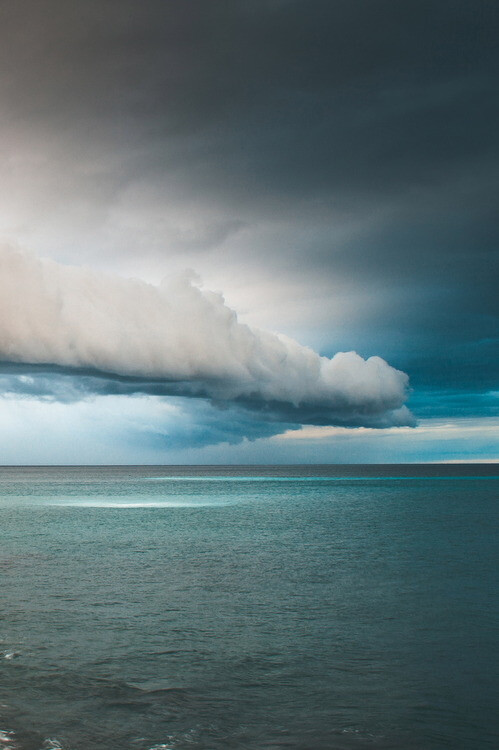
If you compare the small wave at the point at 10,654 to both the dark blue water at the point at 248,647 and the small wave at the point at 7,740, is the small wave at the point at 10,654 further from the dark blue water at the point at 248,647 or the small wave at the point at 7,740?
the small wave at the point at 7,740

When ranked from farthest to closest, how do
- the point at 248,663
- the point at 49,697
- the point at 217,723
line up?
the point at 248,663
the point at 49,697
the point at 217,723

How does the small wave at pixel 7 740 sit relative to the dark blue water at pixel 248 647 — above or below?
above

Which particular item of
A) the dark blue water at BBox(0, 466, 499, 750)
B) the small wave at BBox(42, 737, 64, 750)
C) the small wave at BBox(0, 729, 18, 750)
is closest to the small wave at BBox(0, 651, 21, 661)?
the dark blue water at BBox(0, 466, 499, 750)

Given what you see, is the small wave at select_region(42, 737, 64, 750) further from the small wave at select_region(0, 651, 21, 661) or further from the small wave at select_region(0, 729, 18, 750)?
the small wave at select_region(0, 651, 21, 661)

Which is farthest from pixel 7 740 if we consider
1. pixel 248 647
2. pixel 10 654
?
pixel 248 647

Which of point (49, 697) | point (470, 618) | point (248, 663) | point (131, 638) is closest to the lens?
point (49, 697)

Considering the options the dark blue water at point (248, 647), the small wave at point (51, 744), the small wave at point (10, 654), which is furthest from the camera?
the small wave at point (10, 654)

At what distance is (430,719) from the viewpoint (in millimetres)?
15922

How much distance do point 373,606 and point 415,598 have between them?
117 inches

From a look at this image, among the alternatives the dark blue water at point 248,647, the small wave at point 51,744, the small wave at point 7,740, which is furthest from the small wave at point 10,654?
the small wave at point 51,744

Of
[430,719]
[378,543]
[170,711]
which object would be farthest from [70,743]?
[378,543]

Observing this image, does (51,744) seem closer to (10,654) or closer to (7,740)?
(7,740)

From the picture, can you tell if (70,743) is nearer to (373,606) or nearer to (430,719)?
(430,719)

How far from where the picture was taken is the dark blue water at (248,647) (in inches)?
600
